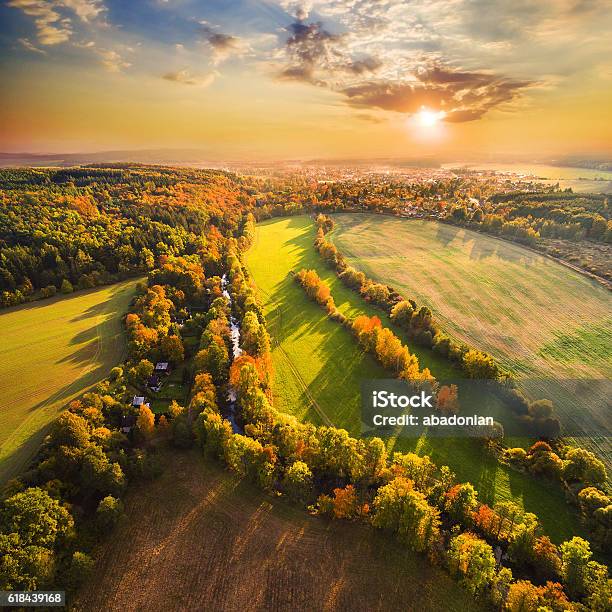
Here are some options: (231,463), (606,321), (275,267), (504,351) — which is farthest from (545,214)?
(231,463)

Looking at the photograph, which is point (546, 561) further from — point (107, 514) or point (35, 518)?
point (35, 518)

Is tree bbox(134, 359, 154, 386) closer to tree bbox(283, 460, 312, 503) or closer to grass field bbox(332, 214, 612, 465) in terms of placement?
tree bbox(283, 460, 312, 503)

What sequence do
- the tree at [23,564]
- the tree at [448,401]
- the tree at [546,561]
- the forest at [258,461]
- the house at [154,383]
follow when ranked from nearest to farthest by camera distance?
the tree at [23,564]
the forest at [258,461]
the tree at [546,561]
the tree at [448,401]
the house at [154,383]

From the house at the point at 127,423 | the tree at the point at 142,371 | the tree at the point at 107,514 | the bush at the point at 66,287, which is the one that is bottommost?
the tree at the point at 107,514

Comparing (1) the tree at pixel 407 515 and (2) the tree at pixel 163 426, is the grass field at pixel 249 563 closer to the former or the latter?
(1) the tree at pixel 407 515

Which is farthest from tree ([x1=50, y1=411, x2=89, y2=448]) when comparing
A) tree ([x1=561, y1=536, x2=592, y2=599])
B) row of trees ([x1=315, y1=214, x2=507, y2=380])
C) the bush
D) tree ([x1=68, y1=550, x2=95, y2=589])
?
the bush

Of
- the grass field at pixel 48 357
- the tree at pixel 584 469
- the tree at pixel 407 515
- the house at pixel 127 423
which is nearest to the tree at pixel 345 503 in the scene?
the tree at pixel 407 515
